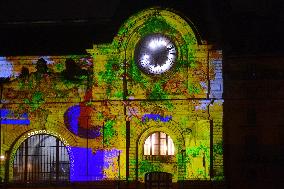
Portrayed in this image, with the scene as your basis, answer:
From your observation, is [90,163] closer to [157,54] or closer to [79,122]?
[79,122]

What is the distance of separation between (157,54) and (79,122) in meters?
5.70

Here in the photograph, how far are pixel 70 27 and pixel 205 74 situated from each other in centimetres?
957

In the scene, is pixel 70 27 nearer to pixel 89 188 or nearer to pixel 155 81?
pixel 155 81

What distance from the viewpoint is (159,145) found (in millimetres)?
27266

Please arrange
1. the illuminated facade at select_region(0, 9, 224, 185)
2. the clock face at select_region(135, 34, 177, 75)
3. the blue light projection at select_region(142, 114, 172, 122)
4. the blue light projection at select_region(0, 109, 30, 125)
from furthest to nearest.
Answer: the blue light projection at select_region(0, 109, 30, 125) → the clock face at select_region(135, 34, 177, 75) → the blue light projection at select_region(142, 114, 172, 122) → the illuminated facade at select_region(0, 9, 224, 185)

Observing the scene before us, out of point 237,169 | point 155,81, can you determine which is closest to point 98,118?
point 155,81

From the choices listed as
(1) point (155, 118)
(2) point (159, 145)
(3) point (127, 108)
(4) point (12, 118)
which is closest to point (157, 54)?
(3) point (127, 108)

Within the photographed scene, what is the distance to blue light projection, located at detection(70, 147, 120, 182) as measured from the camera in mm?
27172

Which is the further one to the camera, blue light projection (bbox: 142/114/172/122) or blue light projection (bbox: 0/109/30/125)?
blue light projection (bbox: 0/109/30/125)

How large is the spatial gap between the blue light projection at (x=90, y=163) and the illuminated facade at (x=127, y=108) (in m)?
0.05

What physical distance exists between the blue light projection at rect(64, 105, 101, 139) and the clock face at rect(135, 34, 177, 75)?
4114mm

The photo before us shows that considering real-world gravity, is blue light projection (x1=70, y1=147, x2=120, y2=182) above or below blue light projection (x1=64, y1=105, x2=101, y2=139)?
below

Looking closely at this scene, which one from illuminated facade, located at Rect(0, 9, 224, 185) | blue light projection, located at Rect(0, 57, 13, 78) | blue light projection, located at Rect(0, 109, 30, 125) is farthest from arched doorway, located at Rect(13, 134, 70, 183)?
blue light projection, located at Rect(0, 57, 13, 78)

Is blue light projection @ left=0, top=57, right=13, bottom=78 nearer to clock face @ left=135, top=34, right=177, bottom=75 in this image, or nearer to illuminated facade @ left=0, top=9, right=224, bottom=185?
illuminated facade @ left=0, top=9, right=224, bottom=185
